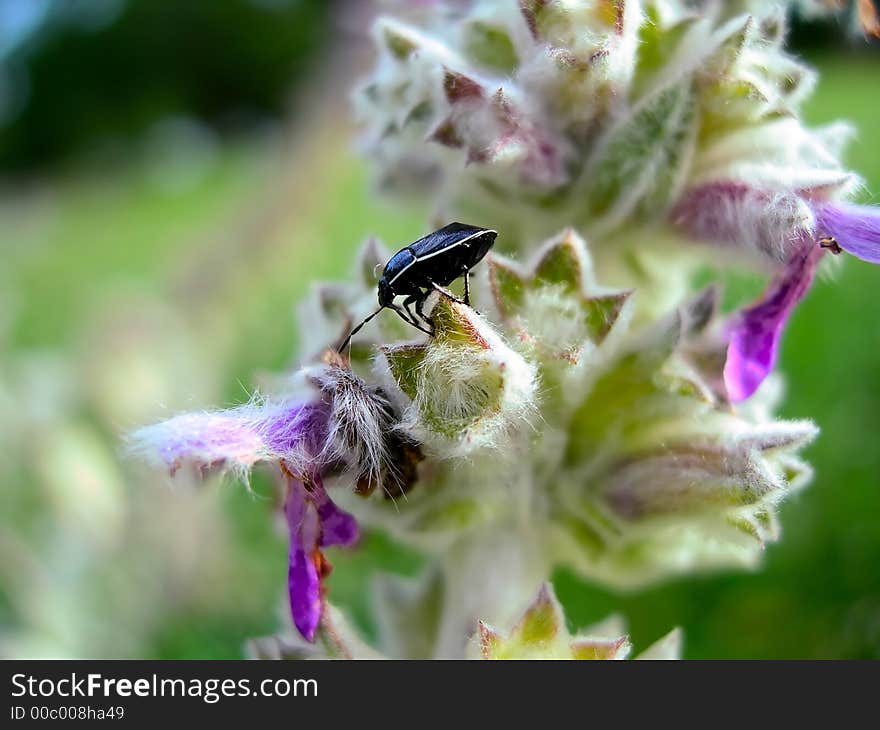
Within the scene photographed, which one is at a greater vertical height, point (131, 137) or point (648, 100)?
point (131, 137)

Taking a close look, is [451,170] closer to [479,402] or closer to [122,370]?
[479,402]

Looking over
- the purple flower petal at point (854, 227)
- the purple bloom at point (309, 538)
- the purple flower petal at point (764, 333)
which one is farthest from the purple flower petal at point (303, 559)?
the purple flower petal at point (854, 227)

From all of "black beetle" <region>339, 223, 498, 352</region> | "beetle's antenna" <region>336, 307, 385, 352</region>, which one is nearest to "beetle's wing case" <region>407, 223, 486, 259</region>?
"black beetle" <region>339, 223, 498, 352</region>

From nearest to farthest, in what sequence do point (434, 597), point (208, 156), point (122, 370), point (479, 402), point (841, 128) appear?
point (479, 402), point (841, 128), point (434, 597), point (122, 370), point (208, 156)

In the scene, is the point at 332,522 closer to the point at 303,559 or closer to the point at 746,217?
the point at 303,559

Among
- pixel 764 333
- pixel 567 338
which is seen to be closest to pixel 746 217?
pixel 764 333

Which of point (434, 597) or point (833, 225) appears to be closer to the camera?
point (833, 225)

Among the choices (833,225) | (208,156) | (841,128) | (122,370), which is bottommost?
(833,225)

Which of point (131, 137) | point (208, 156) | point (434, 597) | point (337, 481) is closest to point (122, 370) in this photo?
point (434, 597)

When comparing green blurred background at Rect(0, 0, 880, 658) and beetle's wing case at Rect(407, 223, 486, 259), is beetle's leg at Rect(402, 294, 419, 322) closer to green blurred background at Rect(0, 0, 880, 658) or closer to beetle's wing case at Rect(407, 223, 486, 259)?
beetle's wing case at Rect(407, 223, 486, 259)
